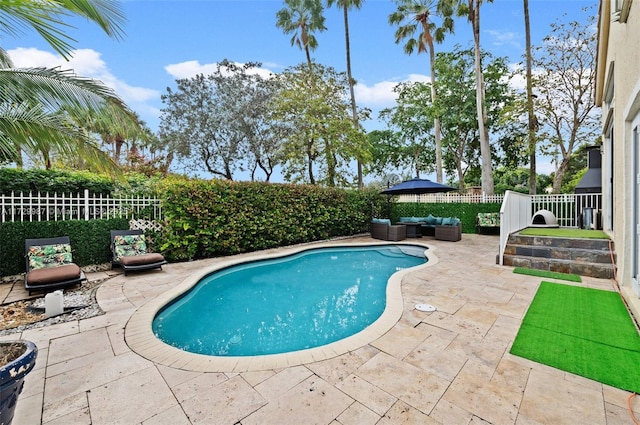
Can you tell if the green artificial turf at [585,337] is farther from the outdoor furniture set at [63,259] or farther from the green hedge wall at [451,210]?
the green hedge wall at [451,210]

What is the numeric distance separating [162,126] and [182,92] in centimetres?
250

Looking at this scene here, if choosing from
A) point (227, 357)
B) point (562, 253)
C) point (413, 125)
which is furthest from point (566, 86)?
point (227, 357)

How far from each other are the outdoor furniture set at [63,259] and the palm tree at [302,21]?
1619 centimetres

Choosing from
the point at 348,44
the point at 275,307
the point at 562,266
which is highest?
the point at 348,44

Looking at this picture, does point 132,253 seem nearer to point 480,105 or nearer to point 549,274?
point 549,274

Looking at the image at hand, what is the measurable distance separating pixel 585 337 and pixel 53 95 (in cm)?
691

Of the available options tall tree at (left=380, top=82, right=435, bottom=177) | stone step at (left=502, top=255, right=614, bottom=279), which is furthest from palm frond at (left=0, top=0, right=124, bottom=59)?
tall tree at (left=380, top=82, right=435, bottom=177)

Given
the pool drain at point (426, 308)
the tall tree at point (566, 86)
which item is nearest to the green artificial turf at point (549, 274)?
the pool drain at point (426, 308)

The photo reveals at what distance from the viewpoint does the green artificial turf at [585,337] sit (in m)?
2.52

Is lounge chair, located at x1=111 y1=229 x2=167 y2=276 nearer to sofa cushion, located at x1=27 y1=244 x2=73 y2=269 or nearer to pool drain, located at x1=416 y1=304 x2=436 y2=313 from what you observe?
sofa cushion, located at x1=27 y1=244 x2=73 y2=269

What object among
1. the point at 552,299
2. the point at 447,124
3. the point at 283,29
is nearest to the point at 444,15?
the point at 447,124

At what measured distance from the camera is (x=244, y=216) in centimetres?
903

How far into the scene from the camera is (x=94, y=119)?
12.4 ft

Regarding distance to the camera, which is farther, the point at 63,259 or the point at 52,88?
the point at 63,259
